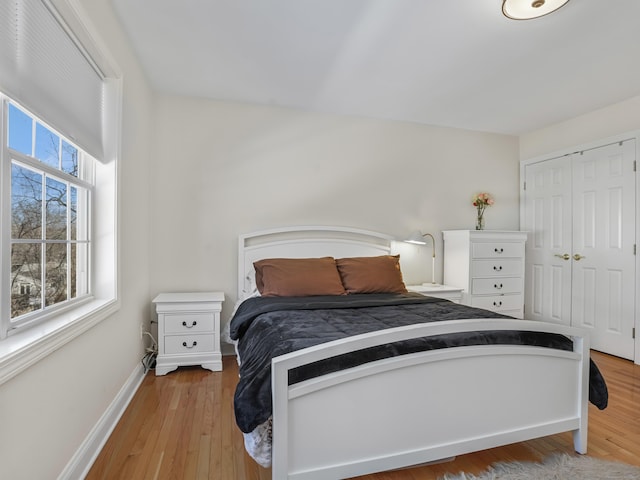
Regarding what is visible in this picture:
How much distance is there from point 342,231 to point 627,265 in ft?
8.62

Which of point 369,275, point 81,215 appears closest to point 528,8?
point 369,275

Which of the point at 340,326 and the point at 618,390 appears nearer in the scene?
the point at 340,326

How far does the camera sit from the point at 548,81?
2812 mm

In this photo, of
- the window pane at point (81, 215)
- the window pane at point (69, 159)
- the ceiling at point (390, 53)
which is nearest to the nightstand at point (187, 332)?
the window pane at point (81, 215)

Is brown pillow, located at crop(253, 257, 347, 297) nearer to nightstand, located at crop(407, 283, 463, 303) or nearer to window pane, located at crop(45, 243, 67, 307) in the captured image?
nightstand, located at crop(407, 283, 463, 303)

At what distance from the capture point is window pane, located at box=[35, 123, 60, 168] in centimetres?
141

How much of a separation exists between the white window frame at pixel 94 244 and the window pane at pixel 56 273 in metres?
0.07

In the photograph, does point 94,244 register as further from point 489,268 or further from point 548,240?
point 548,240

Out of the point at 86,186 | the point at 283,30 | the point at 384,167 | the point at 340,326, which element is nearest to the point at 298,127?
the point at 384,167

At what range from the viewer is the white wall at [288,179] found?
310 cm

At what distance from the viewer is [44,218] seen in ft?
4.81

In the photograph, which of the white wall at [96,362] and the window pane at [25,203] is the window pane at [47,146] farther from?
the white wall at [96,362]

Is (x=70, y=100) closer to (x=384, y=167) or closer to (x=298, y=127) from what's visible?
(x=298, y=127)

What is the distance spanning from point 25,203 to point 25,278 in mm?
288
